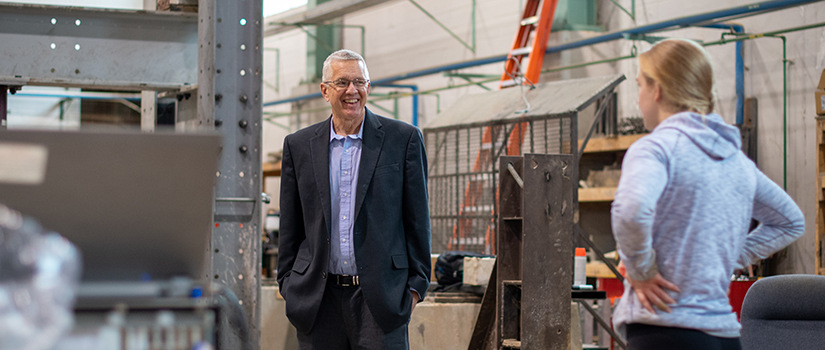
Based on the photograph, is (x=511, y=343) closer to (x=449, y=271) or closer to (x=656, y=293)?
(x=449, y=271)

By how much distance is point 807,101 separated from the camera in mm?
7895

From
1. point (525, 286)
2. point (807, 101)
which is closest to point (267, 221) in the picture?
point (807, 101)

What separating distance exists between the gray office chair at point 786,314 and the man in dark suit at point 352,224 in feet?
3.93

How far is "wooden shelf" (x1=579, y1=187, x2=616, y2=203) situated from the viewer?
8195 millimetres

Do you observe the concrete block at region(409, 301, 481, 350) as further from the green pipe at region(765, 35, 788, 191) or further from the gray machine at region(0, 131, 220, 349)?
the green pipe at region(765, 35, 788, 191)

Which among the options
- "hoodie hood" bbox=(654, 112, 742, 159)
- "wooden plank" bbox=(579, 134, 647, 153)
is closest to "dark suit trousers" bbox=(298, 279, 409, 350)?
"hoodie hood" bbox=(654, 112, 742, 159)

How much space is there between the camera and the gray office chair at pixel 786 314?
3229 mm

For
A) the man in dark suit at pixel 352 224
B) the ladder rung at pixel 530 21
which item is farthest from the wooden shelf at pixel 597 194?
the man in dark suit at pixel 352 224

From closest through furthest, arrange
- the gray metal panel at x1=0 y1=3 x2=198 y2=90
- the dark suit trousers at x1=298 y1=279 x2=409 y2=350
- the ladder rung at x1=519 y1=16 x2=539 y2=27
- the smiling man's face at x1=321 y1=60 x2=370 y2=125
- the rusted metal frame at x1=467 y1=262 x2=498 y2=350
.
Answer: the dark suit trousers at x1=298 y1=279 x2=409 y2=350
the smiling man's face at x1=321 y1=60 x2=370 y2=125
the gray metal panel at x1=0 y1=3 x2=198 y2=90
the rusted metal frame at x1=467 y1=262 x2=498 y2=350
the ladder rung at x1=519 y1=16 x2=539 y2=27

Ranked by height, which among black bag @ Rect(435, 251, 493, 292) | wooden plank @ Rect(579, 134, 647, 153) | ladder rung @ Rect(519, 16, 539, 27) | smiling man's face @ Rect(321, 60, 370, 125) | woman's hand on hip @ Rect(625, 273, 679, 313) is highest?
ladder rung @ Rect(519, 16, 539, 27)

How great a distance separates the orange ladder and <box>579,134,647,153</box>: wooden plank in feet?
2.70

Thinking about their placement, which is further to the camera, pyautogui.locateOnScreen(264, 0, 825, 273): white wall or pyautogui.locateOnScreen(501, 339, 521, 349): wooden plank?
pyautogui.locateOnScreen(264, 0, 825, 273): white wall

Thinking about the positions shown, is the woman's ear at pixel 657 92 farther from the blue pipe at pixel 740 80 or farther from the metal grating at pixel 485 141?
the blue pipe at pixel 740 80

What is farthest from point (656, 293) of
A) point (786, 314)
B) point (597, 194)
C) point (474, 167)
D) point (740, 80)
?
point (740, 80)
